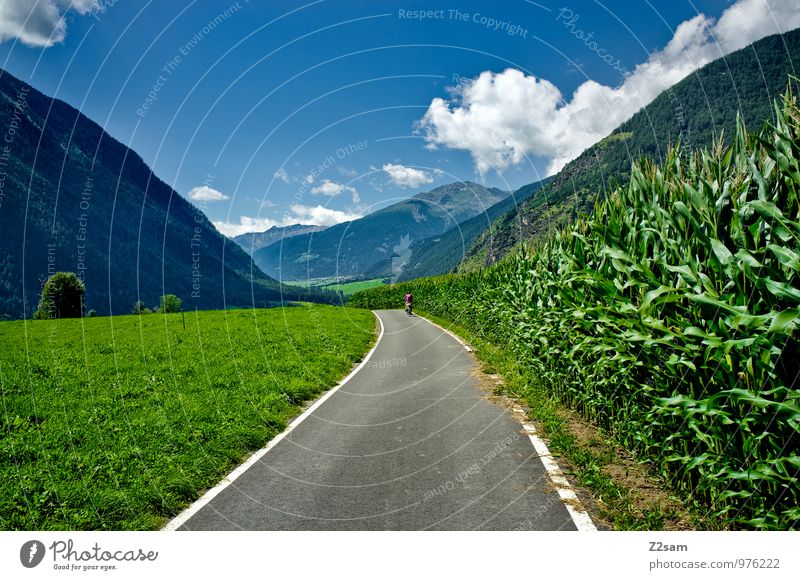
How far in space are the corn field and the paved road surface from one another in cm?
131

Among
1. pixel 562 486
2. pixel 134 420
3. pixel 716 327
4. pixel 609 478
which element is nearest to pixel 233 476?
pixel 134 420

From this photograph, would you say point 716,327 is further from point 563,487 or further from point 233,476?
point 233,476

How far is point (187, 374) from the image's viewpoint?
456 inches

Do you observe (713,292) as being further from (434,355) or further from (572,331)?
(434,355)

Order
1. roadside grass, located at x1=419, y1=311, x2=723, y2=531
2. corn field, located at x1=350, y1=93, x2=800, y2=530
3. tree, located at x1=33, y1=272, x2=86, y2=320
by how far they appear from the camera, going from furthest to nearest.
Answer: tree, located at x1=33, y1=272, x2=86, y2=320
roadside grass, located at x1=419, y1=311, x2=723, y2=531
corn field, located at x1=350, y1=93, x2=800, y2=530

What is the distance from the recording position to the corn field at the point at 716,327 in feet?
11.2

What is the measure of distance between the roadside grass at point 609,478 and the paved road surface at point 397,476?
1.23 feet

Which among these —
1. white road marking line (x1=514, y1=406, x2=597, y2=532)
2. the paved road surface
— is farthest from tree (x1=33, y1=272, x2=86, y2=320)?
white road marking line (x1=514, y1=406, x2=597, y2=532)

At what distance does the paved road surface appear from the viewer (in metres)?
4.22

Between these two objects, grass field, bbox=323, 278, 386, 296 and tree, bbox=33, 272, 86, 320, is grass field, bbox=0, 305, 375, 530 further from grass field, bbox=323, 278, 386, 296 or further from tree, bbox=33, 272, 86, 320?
grass field, bbox=323, 278, 386, 296

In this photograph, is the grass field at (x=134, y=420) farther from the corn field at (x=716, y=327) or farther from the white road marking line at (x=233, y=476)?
the corn field at (x=716, y=327)

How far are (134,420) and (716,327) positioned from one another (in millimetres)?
7898
